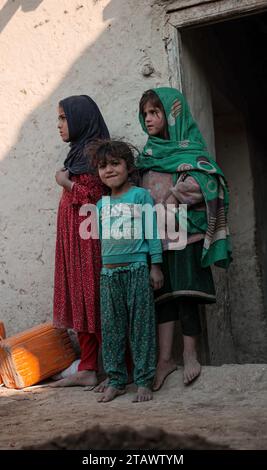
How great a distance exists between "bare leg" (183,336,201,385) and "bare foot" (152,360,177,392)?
0.11m

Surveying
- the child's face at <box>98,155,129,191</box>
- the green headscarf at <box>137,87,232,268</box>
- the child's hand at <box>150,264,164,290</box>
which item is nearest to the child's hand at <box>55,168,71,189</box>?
the child's face at <box>98,155,129,191</box>

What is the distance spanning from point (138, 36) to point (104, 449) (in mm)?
2862

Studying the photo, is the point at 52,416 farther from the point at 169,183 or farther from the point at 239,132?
the point at 239,132

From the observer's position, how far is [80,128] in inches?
155

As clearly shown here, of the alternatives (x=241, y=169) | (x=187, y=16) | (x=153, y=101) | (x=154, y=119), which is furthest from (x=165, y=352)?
(x=241, y=169)

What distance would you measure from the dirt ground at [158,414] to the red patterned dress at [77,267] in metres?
0.42

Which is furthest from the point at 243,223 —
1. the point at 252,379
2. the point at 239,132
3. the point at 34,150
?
the point at 252,379

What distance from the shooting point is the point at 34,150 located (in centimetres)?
452

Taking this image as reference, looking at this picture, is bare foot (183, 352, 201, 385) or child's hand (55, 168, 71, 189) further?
child's hand (55, 168, 71, 189)

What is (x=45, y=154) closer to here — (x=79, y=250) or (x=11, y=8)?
(x=79, y=250)

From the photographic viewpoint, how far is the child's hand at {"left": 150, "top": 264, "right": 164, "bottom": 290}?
352 cm

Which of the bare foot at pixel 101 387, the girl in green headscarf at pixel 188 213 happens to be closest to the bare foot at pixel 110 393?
the bare foot at pixel 101 387

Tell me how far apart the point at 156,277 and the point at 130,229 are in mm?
299

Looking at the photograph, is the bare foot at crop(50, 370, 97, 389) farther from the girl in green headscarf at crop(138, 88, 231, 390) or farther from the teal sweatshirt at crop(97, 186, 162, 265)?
the teal sweatshirt at crop(97, 186, 162, 265)
